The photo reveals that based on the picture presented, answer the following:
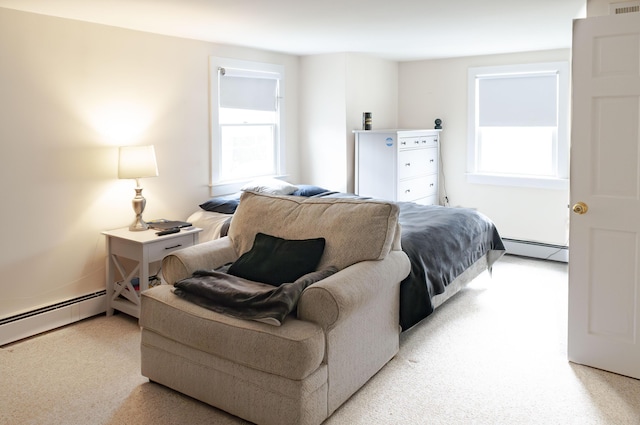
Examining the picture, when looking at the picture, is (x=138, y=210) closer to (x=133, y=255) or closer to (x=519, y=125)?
(x=133, y=255)

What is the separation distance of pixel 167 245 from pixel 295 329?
1.79m

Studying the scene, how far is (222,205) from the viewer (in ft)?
15.0

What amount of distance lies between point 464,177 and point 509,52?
56.0 inches

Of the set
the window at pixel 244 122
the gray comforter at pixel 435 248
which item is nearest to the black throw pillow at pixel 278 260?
the gray comforter at pixel 435 248

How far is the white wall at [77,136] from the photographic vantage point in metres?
3.53

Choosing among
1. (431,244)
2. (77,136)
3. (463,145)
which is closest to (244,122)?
(77,136)

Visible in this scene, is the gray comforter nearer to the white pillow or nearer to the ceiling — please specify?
the white pillow

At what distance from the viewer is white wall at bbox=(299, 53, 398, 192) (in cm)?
567

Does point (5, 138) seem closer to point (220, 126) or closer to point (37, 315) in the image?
point (37, 315)

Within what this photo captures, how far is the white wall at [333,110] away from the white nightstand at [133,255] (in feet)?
6.75

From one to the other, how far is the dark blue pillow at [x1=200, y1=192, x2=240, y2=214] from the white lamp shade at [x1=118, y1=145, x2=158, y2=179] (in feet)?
2.27

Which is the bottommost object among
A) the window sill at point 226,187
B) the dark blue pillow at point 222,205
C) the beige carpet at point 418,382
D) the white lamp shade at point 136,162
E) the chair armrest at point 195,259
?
the beige carpet at point 418,382

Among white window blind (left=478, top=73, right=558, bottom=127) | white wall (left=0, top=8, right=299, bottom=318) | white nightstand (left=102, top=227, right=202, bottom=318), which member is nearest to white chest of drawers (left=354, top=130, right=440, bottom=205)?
white window blind (left=478, top=73, right=558, bottom=127)

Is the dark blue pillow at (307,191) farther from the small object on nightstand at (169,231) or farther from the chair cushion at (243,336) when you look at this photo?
the chair cushion at (243,336)
